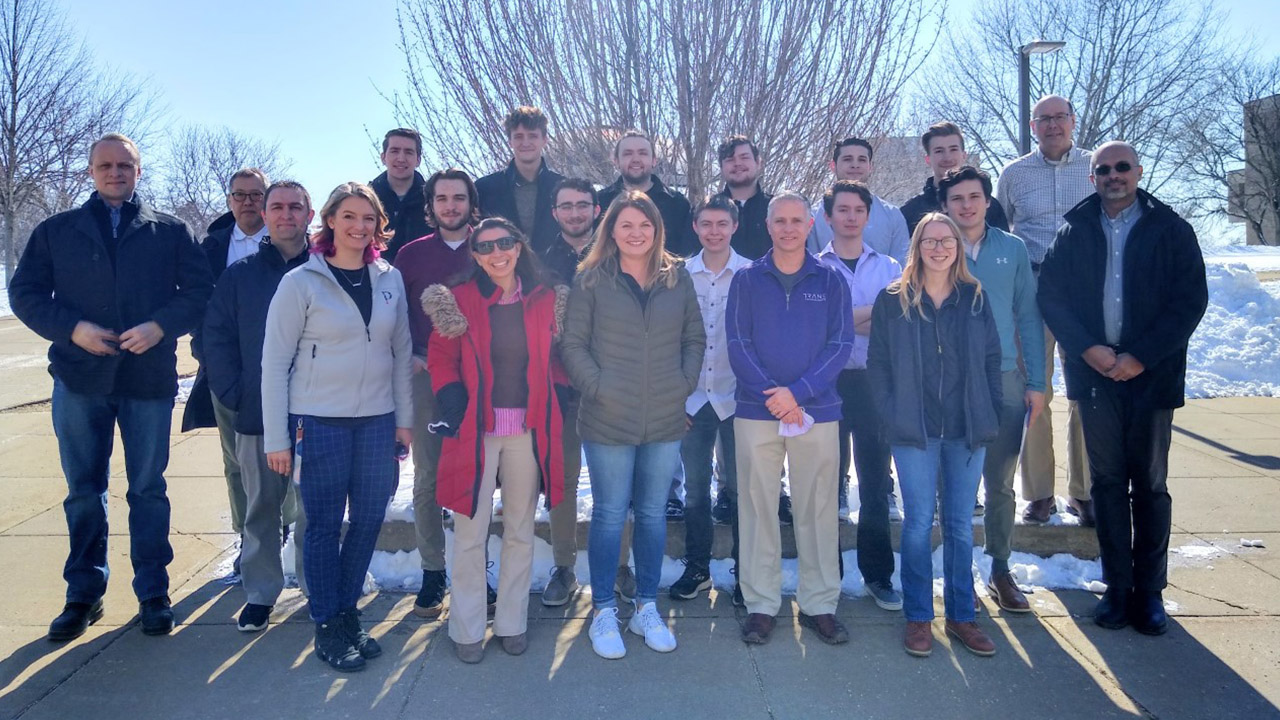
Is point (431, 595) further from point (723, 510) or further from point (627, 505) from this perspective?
point (723, 510)

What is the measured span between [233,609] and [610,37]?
440 cm

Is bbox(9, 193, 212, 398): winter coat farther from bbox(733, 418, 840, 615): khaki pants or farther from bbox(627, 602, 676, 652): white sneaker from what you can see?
bbox(733, 418, 840, 615): khaki pants

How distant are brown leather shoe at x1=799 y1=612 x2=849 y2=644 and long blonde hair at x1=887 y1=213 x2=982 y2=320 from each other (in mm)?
1419

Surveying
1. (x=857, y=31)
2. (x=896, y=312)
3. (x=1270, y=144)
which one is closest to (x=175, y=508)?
(x=896, y=312)

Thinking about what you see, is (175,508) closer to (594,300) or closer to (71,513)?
(71,513)

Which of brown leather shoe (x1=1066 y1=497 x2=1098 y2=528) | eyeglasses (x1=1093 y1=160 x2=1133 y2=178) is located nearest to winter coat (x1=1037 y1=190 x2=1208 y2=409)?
eyeglasses (x1=1093 y1=160 x2=1133 y2=178)

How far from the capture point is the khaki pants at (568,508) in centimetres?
424

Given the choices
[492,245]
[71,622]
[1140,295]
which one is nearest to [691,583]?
[492,245]

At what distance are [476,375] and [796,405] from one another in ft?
4.60

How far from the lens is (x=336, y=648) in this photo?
356 centimetres

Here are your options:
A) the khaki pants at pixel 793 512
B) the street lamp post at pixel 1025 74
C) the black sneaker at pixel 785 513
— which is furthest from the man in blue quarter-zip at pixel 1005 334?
the street lamp post at pixel 1025 74

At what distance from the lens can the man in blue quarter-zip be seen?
4.01 m

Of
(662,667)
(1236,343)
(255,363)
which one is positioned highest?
(255,363)

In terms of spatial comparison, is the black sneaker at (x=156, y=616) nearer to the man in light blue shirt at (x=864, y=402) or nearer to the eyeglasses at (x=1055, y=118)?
the man in light blue shirt at (x=864, y=402)
